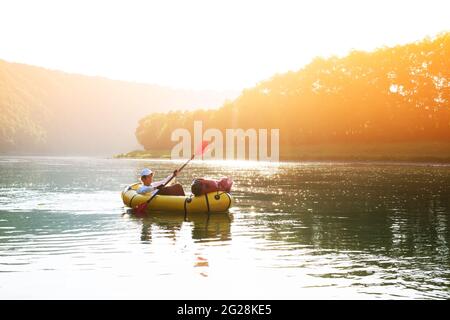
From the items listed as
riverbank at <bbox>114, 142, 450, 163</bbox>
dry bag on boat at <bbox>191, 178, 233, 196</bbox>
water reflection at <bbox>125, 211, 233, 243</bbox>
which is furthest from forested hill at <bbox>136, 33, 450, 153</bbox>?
water reflection at <bbox>125, 211, 233, 243</bbox>

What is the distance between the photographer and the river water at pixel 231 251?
1259 cm

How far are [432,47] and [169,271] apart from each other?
98092 mm

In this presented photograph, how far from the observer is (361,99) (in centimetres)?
10662

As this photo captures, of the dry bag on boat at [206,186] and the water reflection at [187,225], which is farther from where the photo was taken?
the dry bag on boat at [206,186]

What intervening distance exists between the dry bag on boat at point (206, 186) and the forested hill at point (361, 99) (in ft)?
256

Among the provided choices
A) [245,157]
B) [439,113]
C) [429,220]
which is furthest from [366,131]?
[429,220]

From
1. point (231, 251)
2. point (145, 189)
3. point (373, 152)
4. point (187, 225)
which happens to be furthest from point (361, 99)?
point (231, 251)

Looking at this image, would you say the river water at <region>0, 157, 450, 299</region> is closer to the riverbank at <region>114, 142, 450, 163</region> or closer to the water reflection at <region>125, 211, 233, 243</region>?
the water reflection at <region>125, 211, 233, 243</region>

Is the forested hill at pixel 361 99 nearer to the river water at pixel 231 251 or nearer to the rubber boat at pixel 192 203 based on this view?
the river water at pixel 231 251

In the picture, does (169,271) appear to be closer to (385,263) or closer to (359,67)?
(385,263)

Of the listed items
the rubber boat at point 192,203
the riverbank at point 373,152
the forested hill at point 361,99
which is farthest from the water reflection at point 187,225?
the forested hill at point 361,99

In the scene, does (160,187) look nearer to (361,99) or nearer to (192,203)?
(192,203)

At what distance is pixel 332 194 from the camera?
122 ft

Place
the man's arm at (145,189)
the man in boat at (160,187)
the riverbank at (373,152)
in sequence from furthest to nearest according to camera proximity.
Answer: the riverbank at (373,152), the man's arm at (145,189), the man in boat at (160,187)
